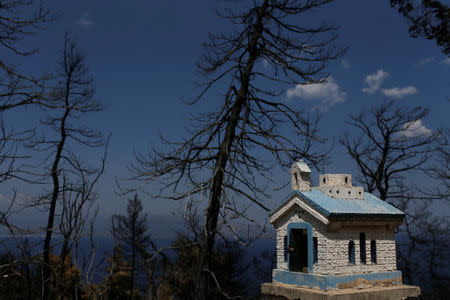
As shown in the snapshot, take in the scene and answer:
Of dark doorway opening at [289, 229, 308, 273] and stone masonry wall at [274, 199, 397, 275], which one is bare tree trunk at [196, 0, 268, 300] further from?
dark doorway opening at [289, 229, 308, 273]

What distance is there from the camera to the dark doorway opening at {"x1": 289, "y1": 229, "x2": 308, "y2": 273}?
10.3m

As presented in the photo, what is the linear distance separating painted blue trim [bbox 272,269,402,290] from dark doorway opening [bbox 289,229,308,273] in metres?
0.38

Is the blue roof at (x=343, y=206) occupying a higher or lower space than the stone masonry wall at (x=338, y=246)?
higher

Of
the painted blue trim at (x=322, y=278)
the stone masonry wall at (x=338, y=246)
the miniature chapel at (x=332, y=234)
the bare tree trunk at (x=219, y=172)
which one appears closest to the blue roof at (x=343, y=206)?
the miniature chapel at (x=332, y=234)

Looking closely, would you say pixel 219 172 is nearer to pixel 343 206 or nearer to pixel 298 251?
pixel 343 206

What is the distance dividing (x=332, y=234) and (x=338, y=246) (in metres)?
0.30

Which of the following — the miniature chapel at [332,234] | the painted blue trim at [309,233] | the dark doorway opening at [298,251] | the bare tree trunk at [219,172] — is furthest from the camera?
the dark doorway opening at [298,251]

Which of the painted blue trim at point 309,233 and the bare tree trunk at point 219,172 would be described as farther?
the painted blue trim at point 309,233

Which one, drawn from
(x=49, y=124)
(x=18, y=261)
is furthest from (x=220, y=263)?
(x=18, y=261)

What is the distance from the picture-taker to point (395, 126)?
16.0 m

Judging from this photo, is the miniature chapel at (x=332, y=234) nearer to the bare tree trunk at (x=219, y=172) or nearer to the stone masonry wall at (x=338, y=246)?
the stone masonry wall at (x=338, y=246)

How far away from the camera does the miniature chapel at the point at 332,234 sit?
9.10 metres

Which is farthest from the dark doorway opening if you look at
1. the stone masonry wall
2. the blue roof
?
the blue roof

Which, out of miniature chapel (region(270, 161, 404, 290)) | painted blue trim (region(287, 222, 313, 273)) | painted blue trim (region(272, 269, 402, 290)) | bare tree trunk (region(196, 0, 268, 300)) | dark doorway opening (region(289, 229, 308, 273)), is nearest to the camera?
bare tree trunk (region(196, 0, 268, 300))
